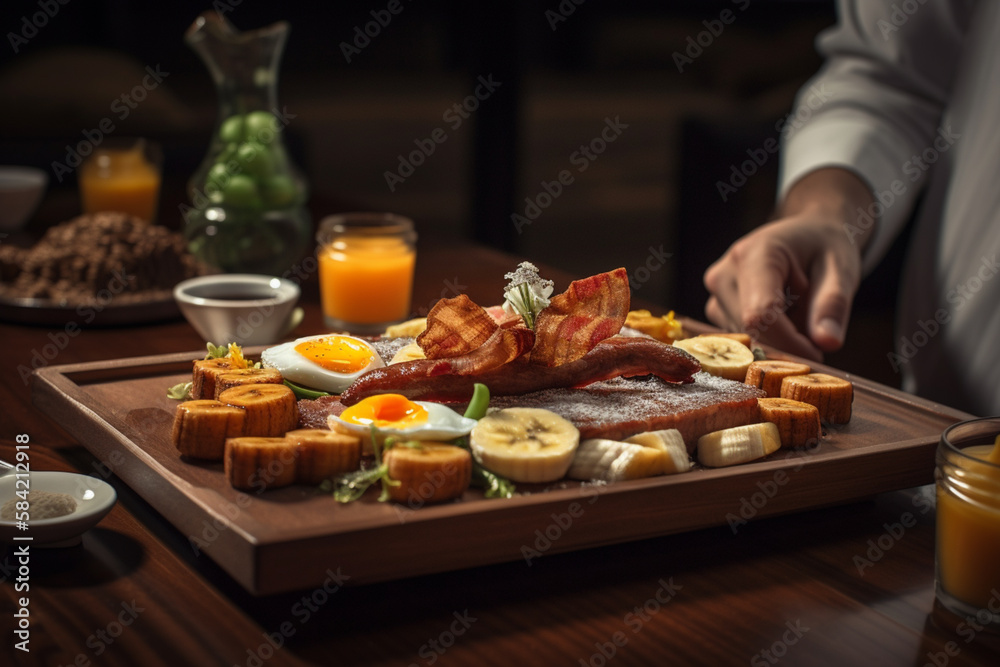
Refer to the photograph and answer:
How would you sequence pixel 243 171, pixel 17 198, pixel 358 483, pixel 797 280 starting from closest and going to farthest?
pixel 358 483 < pixel 797 280 < pixel 243 171 < pixel 17 198

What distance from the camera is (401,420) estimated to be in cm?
133

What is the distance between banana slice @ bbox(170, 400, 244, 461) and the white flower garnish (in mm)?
470

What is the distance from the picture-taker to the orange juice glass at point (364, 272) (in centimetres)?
233

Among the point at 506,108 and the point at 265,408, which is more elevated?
the point at 506,108

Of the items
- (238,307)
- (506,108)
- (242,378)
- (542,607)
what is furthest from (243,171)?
(506,108)

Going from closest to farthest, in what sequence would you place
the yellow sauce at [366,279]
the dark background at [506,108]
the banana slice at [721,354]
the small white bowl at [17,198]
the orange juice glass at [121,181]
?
the banana slice at [721,354], the yellow sauce at [366,279], the small white bowl at [17,198], the orange juice glass at [121,181], the dark background at [506,108]

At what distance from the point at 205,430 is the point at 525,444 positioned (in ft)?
1.29

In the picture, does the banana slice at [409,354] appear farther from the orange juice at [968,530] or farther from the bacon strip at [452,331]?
the orange juice at [968,530]

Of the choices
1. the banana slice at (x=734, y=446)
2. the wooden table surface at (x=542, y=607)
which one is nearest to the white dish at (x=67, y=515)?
the wooden table surface at (x=542, y=607)

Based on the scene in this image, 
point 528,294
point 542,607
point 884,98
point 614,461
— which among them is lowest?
point 542,607

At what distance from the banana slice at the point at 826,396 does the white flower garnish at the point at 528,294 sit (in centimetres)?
39

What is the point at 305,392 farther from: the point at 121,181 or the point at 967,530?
the point at 121,181

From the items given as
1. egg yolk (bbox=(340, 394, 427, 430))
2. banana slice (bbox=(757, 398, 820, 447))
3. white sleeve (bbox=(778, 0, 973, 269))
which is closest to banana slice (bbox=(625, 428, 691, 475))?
banana slice (bbox=(757, 398, 820, 447))

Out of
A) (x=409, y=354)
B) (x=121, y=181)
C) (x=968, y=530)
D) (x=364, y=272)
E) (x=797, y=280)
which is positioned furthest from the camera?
(x=121, y=181)
